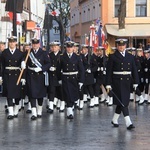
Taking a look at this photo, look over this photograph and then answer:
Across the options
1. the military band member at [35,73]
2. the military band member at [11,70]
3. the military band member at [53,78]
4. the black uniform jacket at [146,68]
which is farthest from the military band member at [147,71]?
the military band member at [11,70]

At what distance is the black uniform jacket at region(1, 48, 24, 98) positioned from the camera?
46.4 ft

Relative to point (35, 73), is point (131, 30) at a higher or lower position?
higher

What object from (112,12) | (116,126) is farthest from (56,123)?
(112,12)

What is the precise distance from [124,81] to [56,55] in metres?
3.91

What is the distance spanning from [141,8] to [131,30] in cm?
248

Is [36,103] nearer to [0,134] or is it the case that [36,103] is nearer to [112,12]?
[0,134]

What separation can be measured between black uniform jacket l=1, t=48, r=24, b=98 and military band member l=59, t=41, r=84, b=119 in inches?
43.2

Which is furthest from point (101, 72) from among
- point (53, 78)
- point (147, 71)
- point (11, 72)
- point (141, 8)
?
point (141, 8)

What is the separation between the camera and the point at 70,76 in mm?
14203

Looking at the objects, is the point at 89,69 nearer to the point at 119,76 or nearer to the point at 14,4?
the point at 14,4

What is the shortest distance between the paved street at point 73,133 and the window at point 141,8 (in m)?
29.9

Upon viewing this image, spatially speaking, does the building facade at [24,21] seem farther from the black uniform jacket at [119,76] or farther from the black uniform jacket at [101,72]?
the black uniform jacket at [119,76]

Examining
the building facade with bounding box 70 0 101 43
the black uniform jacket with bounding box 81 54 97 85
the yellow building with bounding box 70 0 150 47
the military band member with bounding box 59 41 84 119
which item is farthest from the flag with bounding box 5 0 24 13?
the building facade with bounding box 70 0 101 43

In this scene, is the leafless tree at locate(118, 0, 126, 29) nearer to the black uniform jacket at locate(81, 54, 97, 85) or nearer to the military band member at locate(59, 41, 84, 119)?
the black uniform jacket at locate(81, 54, 97, 85)
